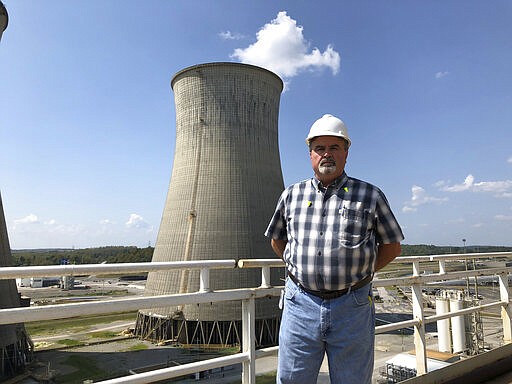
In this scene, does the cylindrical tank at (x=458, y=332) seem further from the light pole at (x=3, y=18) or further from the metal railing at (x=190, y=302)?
the light pole at (x=3, y=18)

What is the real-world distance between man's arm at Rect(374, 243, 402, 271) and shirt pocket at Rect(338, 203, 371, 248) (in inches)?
5.6

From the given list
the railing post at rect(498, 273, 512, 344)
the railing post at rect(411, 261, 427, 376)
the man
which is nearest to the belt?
the man

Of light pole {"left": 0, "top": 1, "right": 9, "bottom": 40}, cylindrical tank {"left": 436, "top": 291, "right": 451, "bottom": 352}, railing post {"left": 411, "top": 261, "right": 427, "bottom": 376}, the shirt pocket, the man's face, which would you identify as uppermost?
light pole {"left": 0, "top": 1, "right": 9, "bottom": 40}

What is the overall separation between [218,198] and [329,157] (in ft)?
32.7

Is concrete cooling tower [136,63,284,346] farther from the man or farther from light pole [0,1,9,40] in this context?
the man

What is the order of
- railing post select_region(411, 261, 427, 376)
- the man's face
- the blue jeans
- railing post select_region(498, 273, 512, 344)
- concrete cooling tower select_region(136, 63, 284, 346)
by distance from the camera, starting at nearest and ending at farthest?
the blue jeans → the man's face → railing post select_region(411, 261, 427, 376) → railing post select_region(498, 273, 512, 344) → concrete cooling tower select_region(136, 63, 284, 346)

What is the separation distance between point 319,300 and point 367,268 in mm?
217

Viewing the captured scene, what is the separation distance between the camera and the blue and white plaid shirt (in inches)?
52.3

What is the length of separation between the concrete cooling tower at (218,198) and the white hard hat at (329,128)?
9.66m

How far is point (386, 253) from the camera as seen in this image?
57.4 inches

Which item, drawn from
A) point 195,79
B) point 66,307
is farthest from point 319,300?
point 195,79

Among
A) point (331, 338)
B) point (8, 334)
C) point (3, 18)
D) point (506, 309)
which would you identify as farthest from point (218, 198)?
point (331, 338)

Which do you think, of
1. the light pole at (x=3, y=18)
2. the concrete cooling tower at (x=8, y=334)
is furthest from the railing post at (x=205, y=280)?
the light pole at (x=3, y=18)

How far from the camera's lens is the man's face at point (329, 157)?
56.1 inches
